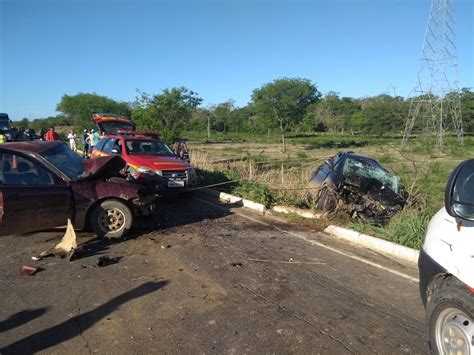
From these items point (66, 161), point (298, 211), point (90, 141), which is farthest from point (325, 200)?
point (90, 141)

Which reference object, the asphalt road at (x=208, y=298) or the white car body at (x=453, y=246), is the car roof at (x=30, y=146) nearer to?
the asphalt road at (x=208, y=298)

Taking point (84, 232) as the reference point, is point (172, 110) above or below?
above

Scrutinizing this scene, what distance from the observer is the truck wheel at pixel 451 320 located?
9.40 feet

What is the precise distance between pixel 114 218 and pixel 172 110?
1519cm

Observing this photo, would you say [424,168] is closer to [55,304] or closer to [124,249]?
[124,249]

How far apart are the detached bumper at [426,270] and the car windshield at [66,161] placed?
218 inches

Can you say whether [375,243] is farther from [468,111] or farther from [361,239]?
[468,111]

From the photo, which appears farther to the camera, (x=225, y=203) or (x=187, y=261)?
(x=225, y=203)

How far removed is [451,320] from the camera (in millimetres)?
3072

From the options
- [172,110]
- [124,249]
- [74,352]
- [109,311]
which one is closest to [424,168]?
[124,249]

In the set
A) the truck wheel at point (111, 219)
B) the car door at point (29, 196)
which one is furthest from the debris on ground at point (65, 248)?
the truck wheel at point (111, 219)

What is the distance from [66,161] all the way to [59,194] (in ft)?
3.15

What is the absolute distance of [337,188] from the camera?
9.12 metres

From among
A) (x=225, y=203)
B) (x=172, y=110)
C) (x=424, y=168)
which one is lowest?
(x=225, y=203)
